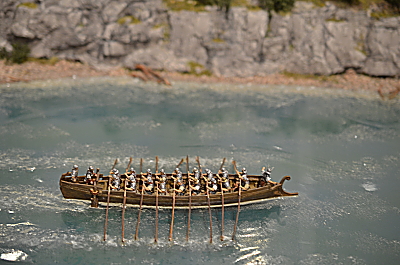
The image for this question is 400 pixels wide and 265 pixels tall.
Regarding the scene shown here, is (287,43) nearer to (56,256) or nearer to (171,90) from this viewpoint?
(171,90)

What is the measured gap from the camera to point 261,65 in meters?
47.6

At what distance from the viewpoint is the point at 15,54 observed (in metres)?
44.3

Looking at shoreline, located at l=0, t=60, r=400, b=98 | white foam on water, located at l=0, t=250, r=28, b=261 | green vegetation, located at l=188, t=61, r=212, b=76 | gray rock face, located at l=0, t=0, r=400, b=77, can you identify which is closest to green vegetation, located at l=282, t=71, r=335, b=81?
shoreline, located at l=0, t=60, r=400, b=98

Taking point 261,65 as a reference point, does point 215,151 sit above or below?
below

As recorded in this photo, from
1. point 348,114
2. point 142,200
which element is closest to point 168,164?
point 142,200

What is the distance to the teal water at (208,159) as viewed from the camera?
21.0 metres

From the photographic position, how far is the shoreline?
143ft

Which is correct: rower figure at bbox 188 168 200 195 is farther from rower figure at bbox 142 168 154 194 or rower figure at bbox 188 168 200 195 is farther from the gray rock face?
the gray rock face

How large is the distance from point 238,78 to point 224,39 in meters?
5.60

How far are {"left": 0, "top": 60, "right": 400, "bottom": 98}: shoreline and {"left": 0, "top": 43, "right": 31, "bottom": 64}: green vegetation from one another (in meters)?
0.66

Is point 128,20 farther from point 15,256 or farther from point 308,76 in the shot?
point 15,256

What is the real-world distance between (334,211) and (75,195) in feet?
54.6

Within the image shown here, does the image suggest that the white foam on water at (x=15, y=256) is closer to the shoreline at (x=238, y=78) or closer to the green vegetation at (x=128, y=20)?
the shoreline at (x=238, y=78)

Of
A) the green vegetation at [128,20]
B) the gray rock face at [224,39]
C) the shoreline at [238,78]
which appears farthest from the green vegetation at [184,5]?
the shoreline at [238,78]
